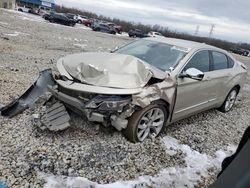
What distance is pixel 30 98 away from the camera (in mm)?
4723

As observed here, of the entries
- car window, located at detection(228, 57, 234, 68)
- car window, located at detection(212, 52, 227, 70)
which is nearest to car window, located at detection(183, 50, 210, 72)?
car window, located at detection(212, 52, 227, 70)

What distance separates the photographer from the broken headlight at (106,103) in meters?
3.82

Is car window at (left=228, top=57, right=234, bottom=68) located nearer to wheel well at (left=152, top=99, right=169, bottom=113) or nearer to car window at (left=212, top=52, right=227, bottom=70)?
car window at (left=212, top=52, right=227, bottom=70)

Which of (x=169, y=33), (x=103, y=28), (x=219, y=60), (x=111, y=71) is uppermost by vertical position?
(x=219, y=60)

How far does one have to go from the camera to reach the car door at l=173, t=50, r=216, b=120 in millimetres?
4750

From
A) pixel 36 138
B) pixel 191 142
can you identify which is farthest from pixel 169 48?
pixel 36 138

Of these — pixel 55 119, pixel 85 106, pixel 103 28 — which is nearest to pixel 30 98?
pixel 55 119

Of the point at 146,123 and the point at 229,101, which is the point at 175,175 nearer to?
the point at 146,123

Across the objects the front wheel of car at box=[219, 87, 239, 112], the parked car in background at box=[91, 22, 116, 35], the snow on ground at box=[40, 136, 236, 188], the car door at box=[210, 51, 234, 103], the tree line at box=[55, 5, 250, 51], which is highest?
the car door at box=[210, 51, 234, 103]

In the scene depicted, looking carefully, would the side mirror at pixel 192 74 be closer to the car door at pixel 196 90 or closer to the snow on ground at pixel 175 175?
the car door at pixel 196 90

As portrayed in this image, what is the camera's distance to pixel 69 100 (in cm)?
404

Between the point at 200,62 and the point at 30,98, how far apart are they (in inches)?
120

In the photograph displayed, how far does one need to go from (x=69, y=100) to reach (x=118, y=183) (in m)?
1.34

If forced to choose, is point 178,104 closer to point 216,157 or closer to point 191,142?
point 191,142
